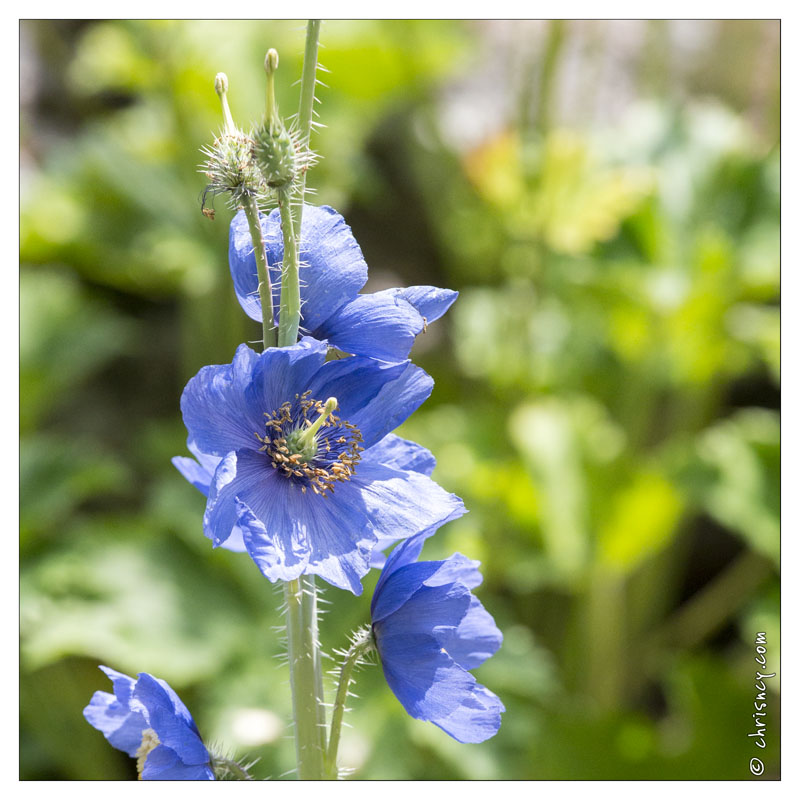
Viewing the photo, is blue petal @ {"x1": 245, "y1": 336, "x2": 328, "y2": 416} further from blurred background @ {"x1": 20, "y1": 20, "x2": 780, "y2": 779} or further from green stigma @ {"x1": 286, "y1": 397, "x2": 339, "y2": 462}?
blurred background @ {"x1": 20, "y1": 20, "x2": 780, "y2": 779}

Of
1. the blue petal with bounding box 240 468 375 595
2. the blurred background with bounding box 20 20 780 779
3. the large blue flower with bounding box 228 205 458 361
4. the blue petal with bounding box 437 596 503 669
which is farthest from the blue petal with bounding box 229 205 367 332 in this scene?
the blurred background with bounding box 20 20 780 779

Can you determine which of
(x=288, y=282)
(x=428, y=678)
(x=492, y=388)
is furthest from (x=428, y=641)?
(x=492, y=388)

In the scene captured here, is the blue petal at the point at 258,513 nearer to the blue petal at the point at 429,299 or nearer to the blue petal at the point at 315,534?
the blue petal at the point at 315,534

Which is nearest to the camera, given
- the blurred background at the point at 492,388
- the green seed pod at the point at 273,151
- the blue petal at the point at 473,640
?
the green seed pod at the point at 273,151

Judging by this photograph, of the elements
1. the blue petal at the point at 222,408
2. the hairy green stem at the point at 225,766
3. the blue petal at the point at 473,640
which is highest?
the blue petal at the point at 222,408

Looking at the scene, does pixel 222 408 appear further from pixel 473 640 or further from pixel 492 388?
pixel 492 388

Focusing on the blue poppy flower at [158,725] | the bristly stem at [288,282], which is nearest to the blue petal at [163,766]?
the blue poppy flower at [158,725]
